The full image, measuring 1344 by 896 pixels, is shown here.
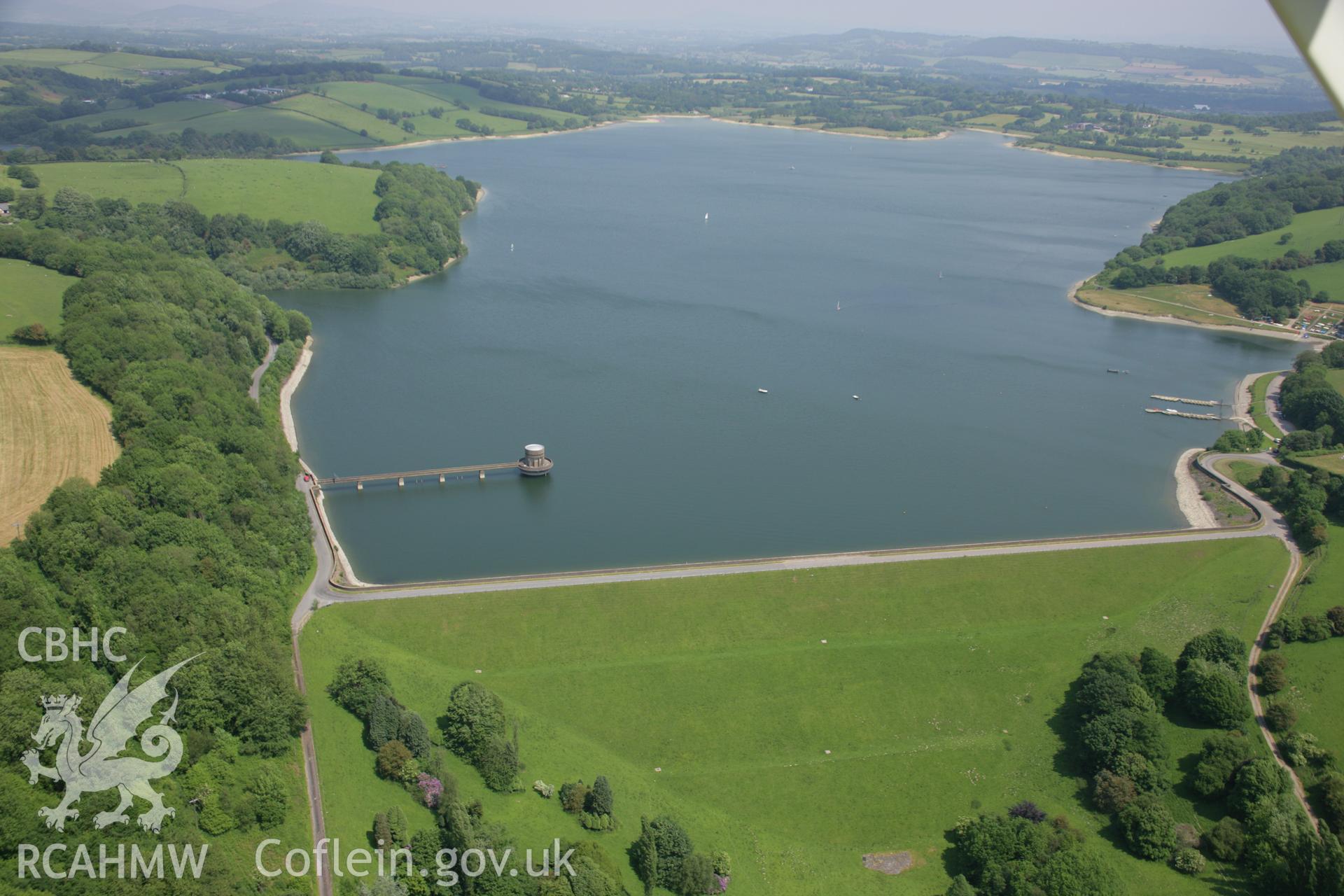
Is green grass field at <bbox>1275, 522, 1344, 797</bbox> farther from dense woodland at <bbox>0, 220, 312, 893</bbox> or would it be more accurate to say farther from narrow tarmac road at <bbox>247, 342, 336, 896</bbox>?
dense woodland at <bbox>0, 220, 312, 893</bbox>

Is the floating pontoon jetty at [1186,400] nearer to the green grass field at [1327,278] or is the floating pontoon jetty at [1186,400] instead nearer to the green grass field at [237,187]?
the green grass field at [1327,278]

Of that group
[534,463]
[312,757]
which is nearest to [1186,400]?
[534,463]

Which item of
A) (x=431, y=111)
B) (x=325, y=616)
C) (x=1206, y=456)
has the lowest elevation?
(x=325, y=616)

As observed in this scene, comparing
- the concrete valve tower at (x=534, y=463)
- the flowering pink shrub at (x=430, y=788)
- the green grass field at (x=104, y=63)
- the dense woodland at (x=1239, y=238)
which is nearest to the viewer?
the flowering pink shrub at (x=430, y=788)

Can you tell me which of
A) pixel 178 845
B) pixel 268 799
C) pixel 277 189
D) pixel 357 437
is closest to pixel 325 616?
pixel 268 799

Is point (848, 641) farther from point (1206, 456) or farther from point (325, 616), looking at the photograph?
point (1206, 456)

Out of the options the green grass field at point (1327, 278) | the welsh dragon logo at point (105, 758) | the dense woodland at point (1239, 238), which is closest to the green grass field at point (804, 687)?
the welsh dragon logo at point (105, 758)
